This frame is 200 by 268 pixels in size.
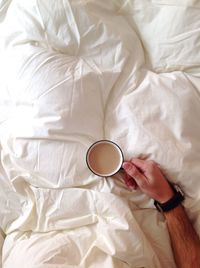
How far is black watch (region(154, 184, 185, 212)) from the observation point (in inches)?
35.5

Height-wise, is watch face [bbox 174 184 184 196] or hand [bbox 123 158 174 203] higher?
hand [bbox 123 158 174 203]

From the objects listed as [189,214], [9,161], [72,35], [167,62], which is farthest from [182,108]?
[9,161]

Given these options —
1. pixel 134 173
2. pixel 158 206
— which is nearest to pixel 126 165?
pixel 134 173

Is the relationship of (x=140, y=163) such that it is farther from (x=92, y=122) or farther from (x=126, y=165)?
(x=92, y=122)

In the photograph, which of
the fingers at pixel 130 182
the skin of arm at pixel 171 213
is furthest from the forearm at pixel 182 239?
the fingers at pixel 130 182

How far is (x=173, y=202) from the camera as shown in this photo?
2.96 ft

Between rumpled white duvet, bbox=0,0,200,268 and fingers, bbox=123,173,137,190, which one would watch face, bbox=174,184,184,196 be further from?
fingers, bbox=123,173,137,190

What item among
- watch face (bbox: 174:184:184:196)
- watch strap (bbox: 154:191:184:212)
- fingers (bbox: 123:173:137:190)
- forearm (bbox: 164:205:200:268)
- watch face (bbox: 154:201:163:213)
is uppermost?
fingers (bbox: 123:173:137:190)

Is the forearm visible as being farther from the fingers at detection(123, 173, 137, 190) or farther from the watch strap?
the fingers at detection(123, 173, 137, 190)

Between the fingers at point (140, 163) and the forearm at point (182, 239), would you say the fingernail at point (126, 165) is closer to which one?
the fingers at point (140, 163)

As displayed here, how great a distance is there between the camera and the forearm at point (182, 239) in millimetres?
883

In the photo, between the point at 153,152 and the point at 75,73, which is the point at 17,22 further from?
the point at 153,152

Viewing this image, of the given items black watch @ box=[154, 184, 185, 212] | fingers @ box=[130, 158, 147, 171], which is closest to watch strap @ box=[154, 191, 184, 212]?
black watch @ box=[154, 184, 185, 212]

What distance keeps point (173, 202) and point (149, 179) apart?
9cm
